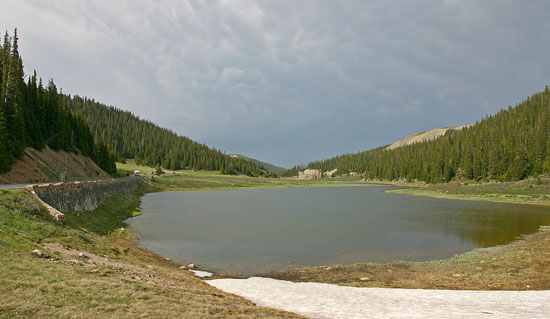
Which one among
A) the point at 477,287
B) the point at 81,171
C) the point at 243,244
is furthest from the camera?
the point at 81,171

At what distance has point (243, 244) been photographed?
1040 inches

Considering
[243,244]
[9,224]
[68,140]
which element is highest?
[68,140]

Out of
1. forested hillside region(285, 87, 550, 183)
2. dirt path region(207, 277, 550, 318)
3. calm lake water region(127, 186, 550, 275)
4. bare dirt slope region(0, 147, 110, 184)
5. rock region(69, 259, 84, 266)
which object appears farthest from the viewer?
forested hillside region(285, 87, 550, 183)

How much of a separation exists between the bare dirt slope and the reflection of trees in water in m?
53.8

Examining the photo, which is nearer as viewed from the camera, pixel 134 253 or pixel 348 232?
pixel 134 253

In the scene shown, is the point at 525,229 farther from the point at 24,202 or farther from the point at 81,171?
the point at 81,171

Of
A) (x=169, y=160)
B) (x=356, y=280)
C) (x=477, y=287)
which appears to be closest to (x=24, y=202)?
(x=356, y=280)

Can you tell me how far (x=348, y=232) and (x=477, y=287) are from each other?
17494 millimetres

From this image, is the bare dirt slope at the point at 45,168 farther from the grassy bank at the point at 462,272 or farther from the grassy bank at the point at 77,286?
the grassy bank at the point at 462,272

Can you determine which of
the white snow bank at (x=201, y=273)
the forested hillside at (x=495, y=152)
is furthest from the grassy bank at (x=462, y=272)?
the forested hillside at (x=495, y=152)

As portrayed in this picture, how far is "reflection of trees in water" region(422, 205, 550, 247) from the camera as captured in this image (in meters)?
28.4

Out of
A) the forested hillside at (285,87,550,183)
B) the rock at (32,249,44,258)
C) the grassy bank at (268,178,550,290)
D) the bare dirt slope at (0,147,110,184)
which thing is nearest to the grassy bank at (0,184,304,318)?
the rock at (32,249,44,258)

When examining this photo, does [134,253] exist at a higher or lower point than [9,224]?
lower

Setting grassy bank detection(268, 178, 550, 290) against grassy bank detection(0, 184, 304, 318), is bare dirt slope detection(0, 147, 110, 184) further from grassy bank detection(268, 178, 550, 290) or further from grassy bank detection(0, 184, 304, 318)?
grassy bank detection(268, 178, 550, 290)
